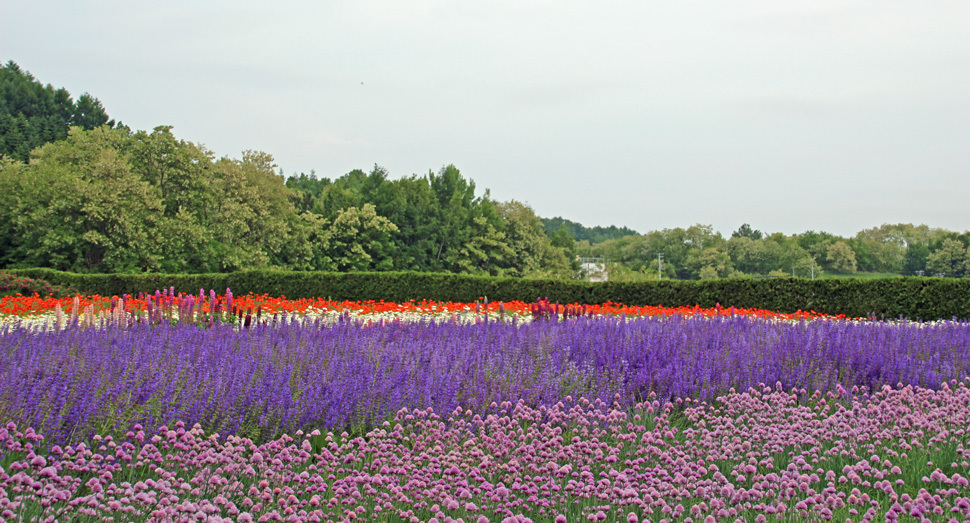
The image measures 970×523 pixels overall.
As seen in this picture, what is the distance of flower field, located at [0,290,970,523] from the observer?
8.34ft

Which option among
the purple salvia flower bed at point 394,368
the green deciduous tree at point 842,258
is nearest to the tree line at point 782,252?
the green deciduous tree at point 842,258

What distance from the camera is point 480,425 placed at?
367 centimetres

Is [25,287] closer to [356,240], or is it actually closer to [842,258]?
[356,240]

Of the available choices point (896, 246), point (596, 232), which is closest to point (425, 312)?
point (896, 246)

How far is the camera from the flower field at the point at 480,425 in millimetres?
2543

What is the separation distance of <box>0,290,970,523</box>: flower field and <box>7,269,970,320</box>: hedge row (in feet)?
23.6

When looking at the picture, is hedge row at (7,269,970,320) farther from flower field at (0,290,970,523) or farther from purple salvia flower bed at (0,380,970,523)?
purple salvia flower bed at (0,380,970,523)

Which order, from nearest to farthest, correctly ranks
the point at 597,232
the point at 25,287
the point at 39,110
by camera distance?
the point at 25,287 < the point at 39,110 < the point at 597,232

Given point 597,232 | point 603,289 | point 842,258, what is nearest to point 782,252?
point 842,258

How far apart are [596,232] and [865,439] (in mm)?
145147

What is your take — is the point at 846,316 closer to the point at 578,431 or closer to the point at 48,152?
the point at 578,431

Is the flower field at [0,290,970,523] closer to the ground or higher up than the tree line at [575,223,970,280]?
closer to the ground

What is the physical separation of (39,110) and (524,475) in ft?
199

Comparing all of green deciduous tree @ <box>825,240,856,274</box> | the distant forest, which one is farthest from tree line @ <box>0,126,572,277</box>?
green deciduous tree @ <box>825,240,856,274</box>
